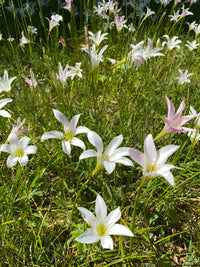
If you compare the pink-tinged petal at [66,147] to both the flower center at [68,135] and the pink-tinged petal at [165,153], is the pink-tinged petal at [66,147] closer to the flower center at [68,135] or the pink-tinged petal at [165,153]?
the flower center at [68,135]

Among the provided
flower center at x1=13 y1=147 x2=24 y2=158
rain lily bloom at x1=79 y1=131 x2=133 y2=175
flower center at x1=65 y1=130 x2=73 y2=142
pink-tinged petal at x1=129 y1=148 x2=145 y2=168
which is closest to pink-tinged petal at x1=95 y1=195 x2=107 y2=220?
rain lily bloom at x1=79 y1=131 x2=133 y2=175

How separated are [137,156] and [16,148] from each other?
74cm

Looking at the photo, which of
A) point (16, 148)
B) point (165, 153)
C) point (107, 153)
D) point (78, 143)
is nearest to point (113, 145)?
point (107, 153)

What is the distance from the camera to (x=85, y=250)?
4.19 ft

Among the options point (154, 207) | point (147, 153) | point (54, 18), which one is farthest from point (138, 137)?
point (54, 18)

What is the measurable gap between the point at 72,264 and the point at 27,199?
0.44 m

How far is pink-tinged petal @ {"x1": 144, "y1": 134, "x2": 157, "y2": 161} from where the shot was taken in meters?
1.02

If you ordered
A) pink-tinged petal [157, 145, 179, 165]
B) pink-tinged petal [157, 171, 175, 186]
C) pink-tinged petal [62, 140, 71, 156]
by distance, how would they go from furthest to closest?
pink-tinged petal [62, 140, 71, 156] → pink-tinged petal [157, 145, 179, 165] → pink-tinged petal [157, 171, 175, 186]

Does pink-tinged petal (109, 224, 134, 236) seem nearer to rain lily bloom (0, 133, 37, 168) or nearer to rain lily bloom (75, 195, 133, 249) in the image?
rain lily bloom (75, 195, 133, 249)

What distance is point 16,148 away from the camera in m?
1.36

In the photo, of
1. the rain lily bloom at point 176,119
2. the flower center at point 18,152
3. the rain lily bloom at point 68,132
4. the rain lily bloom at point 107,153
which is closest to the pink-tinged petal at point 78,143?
the rain lily bloom at point 68,132

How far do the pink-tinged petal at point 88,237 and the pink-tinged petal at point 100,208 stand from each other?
0.09m

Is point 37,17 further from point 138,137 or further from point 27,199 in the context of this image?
point 27,199

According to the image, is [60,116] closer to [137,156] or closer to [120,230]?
[137,156]
